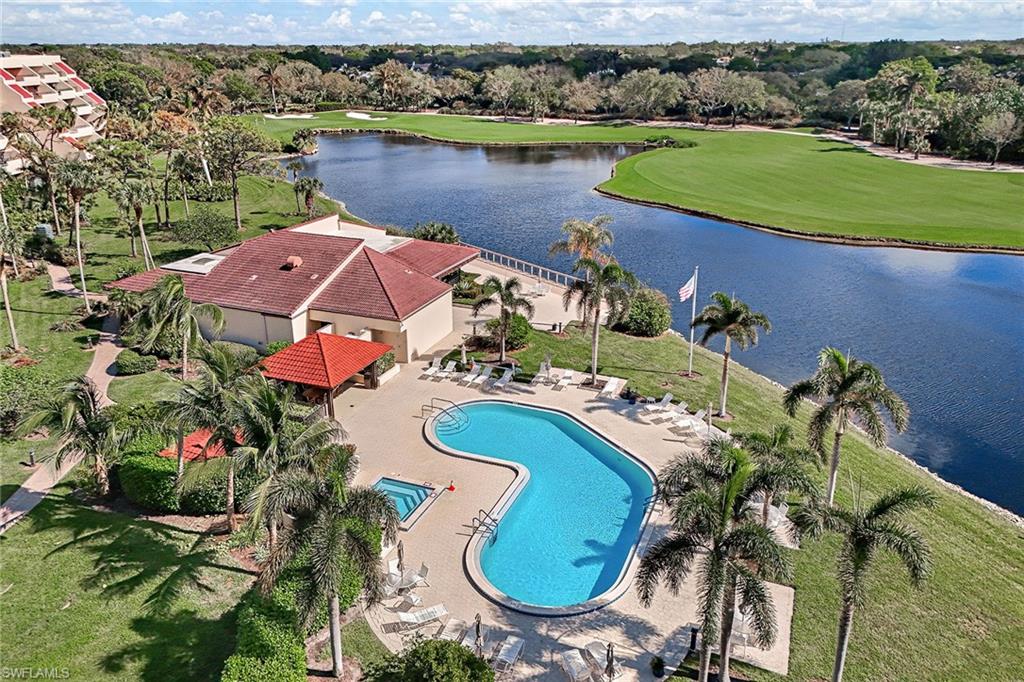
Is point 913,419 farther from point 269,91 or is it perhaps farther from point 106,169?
point 269,91

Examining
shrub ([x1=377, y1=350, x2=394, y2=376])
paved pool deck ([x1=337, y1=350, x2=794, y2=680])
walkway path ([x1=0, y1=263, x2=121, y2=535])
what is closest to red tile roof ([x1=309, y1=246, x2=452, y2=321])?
shrub ([x1=377, y1=350, x2=394, y2=376])

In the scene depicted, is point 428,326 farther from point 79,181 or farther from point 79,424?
point 79,181

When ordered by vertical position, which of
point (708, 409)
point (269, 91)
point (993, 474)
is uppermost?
point (269, 91)

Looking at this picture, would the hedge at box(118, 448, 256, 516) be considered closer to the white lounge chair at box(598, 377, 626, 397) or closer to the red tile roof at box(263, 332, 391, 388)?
the red tile roof at box(263, 332, 391, 388)

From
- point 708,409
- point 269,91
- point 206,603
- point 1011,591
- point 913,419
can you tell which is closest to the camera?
point 206,603

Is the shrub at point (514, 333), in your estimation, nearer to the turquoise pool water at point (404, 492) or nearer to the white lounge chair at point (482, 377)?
the white lounge chair at point (482, 377)

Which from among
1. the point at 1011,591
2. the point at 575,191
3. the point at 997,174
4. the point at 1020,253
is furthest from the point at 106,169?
the point at 997,174
